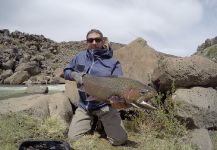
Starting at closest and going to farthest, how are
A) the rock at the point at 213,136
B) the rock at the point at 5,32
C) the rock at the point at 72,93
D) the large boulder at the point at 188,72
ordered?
the rock at the point at 213,136 → the large boulder at the point at 188,72 → the rock at the point at 72,93 → the rock at the point at 5,32

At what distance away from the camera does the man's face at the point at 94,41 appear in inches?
340

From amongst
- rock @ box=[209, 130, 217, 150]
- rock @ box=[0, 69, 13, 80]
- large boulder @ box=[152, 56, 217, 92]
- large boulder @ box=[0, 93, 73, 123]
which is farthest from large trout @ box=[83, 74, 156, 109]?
rock @ box=[0, 69, 13, 80]

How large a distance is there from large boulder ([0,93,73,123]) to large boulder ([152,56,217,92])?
7.52ft

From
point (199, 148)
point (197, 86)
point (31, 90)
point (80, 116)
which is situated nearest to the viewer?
point (199, 148)

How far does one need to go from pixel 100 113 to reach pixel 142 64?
3.25 m

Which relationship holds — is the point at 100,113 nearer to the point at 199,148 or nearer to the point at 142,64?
the point at 199,148

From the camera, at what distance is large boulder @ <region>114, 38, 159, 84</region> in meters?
11.4

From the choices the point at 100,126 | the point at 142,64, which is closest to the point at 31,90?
the point at 142,64

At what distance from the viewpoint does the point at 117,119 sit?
348 inches

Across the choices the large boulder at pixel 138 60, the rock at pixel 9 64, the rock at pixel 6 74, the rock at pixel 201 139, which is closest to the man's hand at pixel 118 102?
the rock at pixel 201 139

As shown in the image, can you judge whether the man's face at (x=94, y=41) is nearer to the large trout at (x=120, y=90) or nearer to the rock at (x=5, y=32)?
the large trout at (x=120, y=90)

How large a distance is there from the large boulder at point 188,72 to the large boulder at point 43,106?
229cm

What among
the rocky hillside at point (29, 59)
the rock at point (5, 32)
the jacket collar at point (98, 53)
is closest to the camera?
the jacket collar at point (98, 53)

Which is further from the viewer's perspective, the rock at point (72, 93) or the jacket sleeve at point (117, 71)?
the rock at point (72, 93)
